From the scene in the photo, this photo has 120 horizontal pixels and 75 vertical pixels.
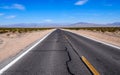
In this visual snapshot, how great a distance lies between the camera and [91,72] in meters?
6.98

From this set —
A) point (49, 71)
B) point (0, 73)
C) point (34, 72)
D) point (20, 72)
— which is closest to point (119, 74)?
point (49, 71)

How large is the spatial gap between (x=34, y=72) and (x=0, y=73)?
1.20 m

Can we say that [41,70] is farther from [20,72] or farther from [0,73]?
[0,73]

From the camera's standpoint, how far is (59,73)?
6.81m

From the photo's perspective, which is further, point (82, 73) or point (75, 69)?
point (75, 69)

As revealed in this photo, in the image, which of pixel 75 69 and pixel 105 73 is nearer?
pixel 105 73

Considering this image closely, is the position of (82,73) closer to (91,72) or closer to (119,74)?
(91,72)

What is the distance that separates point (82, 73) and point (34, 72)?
5.71ft

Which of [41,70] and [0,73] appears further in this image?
[41,70]

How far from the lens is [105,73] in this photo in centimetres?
682

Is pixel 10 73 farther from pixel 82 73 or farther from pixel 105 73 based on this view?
pixel 105 73

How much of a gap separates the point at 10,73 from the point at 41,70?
1181mm

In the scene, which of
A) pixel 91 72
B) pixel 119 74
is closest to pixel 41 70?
pixel 91 72

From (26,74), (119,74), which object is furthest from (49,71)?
(119,74)
